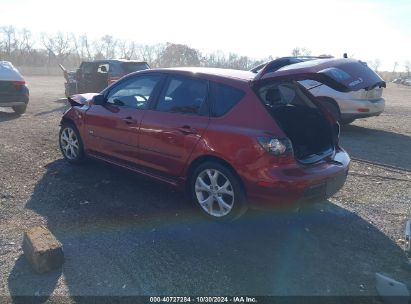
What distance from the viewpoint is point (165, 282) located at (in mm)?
3102

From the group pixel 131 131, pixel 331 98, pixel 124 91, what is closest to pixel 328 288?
pixel 131 131

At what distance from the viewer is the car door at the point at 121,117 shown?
485 cm

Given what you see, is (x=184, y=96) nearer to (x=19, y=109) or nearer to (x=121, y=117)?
(x=121, y=117)

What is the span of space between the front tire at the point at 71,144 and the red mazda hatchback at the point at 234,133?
81 cm

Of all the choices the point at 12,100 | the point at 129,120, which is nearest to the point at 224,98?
the point at 129,120

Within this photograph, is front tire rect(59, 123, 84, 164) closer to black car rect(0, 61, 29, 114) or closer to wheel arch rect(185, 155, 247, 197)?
wheel arch rect(185, 155, 247, 197)

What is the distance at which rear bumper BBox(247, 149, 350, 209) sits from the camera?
3707mm

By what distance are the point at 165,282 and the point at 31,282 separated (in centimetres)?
105

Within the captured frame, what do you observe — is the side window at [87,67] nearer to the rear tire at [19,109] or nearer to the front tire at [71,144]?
the rear tire at [19,109]

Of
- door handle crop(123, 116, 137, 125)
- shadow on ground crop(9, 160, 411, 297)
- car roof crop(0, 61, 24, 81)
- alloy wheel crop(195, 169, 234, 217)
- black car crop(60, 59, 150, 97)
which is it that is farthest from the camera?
black car crop(60, 59, 150, 97)

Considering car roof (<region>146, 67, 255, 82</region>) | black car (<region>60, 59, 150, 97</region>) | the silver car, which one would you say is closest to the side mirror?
car roof (<region>146, 67, 255, 82</region>)

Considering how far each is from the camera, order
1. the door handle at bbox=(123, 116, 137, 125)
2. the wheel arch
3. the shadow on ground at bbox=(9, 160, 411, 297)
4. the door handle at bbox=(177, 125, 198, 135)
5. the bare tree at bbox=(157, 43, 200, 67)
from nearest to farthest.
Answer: the shadow on ground at bbox=(9, 160, 411, 297), the wheel arch, the door handle at bbox=(177, 125, 198, 135), the door handle at bbox=(123, 116, 137, 125), the bare tree at bbox=(157, 43, 200, 67)

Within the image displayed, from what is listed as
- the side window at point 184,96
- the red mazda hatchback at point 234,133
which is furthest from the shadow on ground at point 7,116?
the side window at point 184,96

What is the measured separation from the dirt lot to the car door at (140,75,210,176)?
21.4 inches
